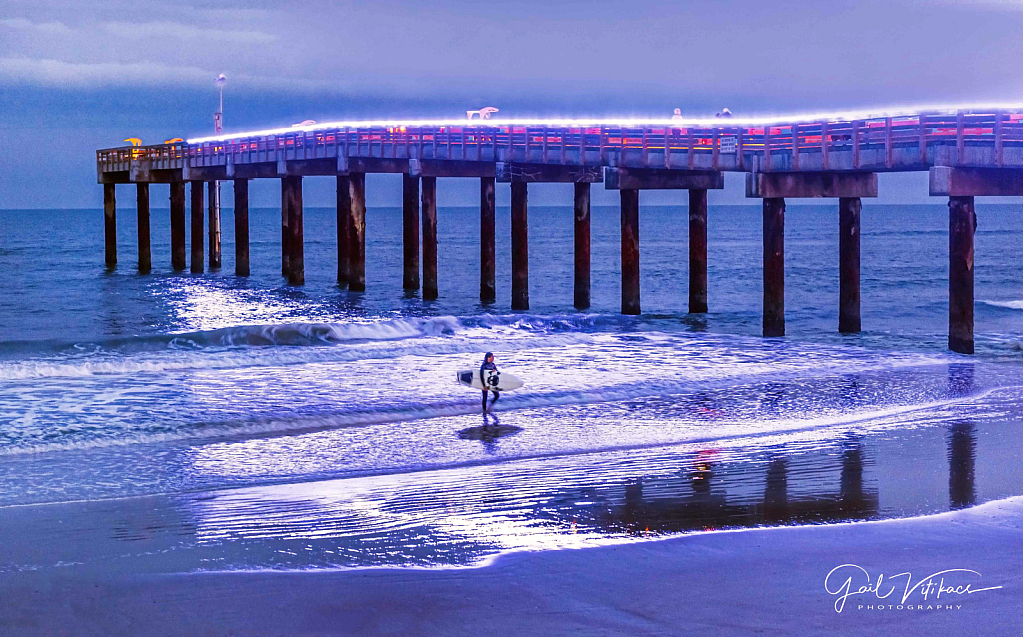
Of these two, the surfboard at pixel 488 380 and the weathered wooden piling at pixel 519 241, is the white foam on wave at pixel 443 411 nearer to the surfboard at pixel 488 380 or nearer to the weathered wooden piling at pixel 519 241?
the surfboard at pixel 488 380

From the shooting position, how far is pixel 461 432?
1504 cm

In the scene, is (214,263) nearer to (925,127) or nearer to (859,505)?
(925,127)

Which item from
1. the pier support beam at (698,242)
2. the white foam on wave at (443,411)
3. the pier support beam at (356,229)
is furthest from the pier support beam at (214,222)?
the white foam on wave at (443,411)

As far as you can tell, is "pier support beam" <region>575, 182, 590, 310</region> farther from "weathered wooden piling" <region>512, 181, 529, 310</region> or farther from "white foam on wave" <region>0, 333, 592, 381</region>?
"white foam on wave" <region>0, 333, 592, 381</region>

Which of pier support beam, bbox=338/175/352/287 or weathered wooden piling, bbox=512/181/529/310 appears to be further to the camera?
pier support beam, bbox=338/175/352/287

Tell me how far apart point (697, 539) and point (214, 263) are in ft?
168

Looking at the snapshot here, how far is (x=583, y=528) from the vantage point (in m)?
9.71

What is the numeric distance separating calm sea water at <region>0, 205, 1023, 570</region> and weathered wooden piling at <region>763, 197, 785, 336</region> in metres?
0.65

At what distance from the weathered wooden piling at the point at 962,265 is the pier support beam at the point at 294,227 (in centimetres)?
2623

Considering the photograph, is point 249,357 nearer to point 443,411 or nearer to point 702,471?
point 443,411

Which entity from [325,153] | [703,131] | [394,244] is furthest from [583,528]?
[394,244]

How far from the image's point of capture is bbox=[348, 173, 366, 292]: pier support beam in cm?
3844

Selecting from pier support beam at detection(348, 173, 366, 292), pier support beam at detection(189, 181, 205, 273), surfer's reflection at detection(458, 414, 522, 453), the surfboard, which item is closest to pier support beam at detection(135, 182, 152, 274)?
pier support beam at detection(189, 181, 205, 273)

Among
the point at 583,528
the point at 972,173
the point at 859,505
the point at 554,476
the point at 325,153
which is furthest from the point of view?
the point at 325,153
